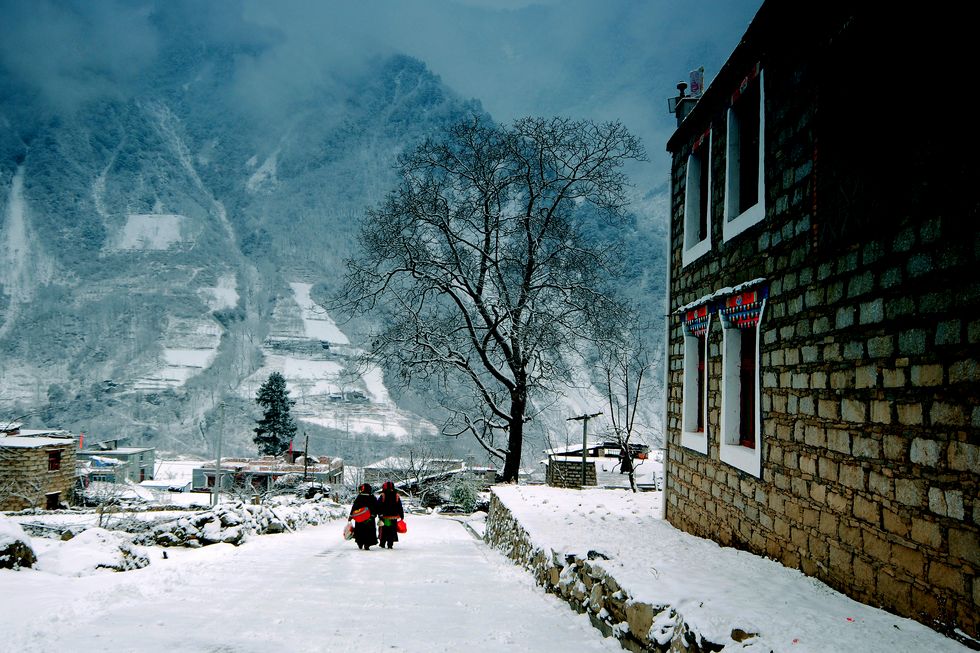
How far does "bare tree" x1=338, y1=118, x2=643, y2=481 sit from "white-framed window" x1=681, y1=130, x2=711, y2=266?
830 centimetres

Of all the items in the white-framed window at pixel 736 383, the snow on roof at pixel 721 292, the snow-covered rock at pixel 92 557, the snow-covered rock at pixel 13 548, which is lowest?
the snow-covered rock at pixel 92 557

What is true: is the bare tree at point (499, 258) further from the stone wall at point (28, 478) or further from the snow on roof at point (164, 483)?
the snow on roof at point (164, 483)

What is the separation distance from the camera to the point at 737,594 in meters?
3.86

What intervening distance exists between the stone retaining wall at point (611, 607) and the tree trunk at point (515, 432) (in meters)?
9.52

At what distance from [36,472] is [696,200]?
29.0 metres

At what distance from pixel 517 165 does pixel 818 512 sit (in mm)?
14341

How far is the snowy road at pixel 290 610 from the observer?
394 centimetres

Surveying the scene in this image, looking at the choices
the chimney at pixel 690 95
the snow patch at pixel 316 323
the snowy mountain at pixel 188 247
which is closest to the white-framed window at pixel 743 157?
the chimney at pixel 690 95

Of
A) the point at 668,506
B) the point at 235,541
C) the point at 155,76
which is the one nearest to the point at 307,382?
the point at 235,541

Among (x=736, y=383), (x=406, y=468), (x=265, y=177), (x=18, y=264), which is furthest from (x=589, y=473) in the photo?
(x=265, y=177)

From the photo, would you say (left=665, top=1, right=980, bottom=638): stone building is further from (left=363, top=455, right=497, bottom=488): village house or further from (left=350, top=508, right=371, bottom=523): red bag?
(left=363, top=455, right=497, bottom=488): village house

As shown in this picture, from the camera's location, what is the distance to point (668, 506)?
340 inches

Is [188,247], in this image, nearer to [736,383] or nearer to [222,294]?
[222,294]

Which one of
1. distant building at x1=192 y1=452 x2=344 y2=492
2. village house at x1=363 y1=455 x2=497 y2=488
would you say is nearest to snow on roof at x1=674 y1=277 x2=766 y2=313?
village house at x1=363 y1=455 x2=497 y2=488
